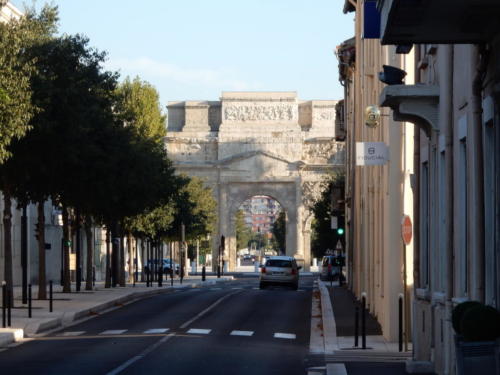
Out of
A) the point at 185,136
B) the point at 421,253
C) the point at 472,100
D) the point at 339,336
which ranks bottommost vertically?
the point at 339,336

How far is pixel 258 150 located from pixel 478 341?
12082 cm

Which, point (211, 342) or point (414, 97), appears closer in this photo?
point (414, 97)

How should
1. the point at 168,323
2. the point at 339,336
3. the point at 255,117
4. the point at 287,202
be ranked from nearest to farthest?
the point at 339,336
the point at 168,323
the point at 255,117
the point at 287,202

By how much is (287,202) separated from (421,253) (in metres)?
120

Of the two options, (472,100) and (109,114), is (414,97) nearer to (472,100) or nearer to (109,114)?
(472,100)

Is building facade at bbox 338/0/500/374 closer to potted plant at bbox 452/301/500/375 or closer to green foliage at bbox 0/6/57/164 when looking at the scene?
potted plant at bbox 452/301/500/375

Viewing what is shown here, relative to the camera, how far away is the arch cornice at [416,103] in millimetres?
15984

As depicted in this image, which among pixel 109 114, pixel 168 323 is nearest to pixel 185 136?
pixel 109 114

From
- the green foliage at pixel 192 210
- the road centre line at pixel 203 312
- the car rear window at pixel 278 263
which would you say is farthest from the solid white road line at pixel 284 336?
the green foliage at pixel 192 210

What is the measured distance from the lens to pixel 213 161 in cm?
13388

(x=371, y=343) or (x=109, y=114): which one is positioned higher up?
(x=109, y=114)

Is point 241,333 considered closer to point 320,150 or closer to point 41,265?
point 41,265

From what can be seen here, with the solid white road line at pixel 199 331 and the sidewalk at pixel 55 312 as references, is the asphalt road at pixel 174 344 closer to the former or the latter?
the solid white road line at pixel 199 331

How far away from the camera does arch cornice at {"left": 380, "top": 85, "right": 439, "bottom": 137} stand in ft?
52.4
